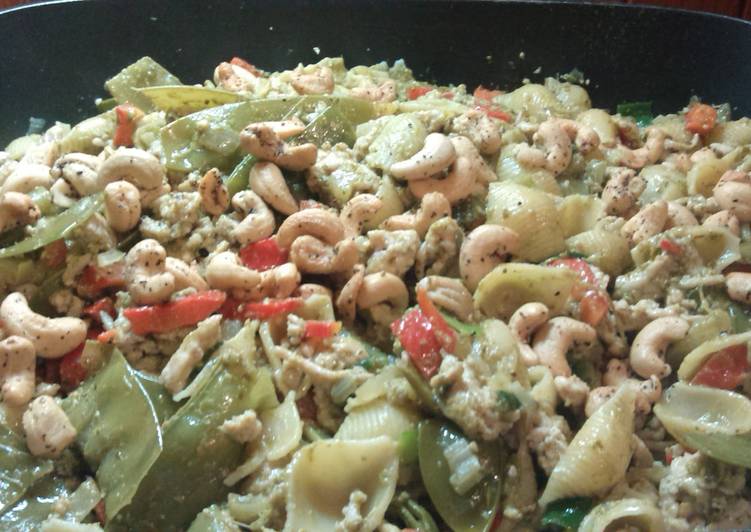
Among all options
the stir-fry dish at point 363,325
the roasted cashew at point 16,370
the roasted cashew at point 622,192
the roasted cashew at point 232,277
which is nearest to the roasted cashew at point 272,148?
the stir-fry dish at point 363,325

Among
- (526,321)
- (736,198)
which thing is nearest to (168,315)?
(526,321)

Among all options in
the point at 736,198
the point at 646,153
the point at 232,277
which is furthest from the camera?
the point at 646,153

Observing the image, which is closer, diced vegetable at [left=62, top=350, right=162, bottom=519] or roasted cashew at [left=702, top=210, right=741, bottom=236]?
diced vegetable at [left=62, top=350, right=162, bottom=519]

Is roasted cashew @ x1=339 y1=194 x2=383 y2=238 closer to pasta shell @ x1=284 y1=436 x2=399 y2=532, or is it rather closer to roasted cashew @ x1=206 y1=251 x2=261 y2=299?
roasted cashew @ x1=206 y1=251 x2=261 y2=299

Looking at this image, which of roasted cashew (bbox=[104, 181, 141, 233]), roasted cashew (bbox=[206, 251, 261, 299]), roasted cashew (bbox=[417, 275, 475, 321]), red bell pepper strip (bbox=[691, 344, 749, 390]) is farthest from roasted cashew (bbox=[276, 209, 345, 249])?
red bell pepper strip (bbox=[691, 344, 749, 390])

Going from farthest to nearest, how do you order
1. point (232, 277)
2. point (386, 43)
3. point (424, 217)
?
point (386, 43) → point (424, 217) → point (232, 277)

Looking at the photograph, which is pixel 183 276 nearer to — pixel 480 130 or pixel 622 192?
pixel 480 130
